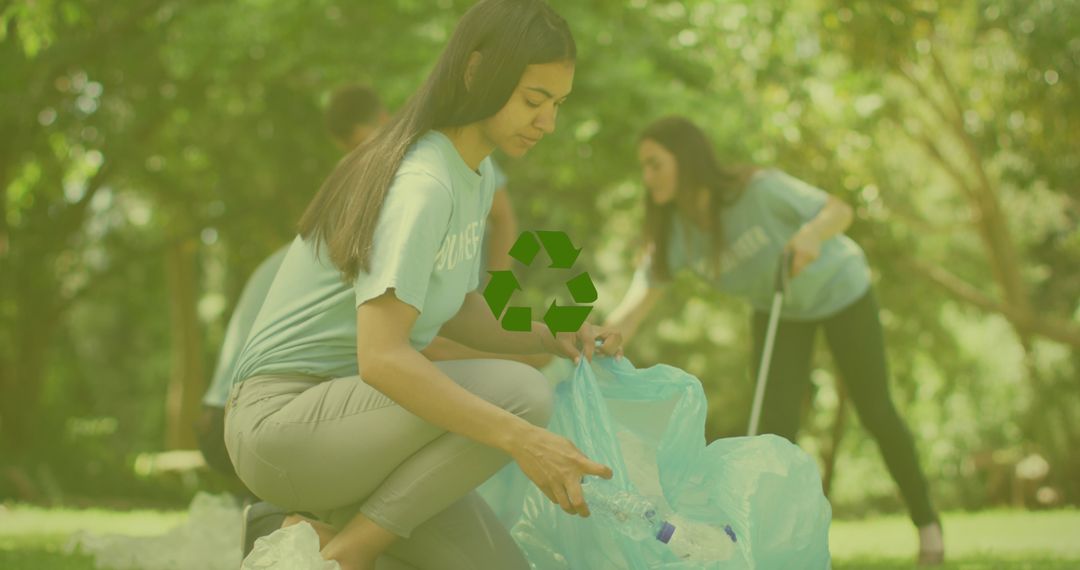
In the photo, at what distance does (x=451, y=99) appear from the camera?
108 inches

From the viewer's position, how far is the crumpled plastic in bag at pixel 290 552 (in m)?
2.70

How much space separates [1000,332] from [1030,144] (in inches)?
331

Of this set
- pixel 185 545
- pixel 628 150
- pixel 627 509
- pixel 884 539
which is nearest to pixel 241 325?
pixel 185 545

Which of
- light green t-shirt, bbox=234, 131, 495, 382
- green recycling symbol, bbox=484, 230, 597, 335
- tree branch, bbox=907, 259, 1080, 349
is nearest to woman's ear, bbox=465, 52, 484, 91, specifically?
light green t-shirt, bbox=234, 131, 495, 382

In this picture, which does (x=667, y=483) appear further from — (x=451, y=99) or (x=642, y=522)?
(x=451, y=99)

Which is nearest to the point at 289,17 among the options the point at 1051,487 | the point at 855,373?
the point at 855,373

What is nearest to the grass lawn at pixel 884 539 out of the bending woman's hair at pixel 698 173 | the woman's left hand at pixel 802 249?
the woman's left hand at pixel 802 249

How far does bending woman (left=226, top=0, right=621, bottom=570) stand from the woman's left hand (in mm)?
1712

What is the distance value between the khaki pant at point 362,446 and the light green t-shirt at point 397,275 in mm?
67

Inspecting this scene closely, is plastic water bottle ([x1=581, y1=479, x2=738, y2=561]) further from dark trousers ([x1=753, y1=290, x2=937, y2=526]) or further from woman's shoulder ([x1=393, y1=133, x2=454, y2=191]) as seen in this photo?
dark trousers ([x1=753, y1=290, x2=937, y2=526])

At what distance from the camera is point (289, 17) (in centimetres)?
904

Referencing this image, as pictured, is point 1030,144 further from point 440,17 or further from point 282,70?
point 282,70

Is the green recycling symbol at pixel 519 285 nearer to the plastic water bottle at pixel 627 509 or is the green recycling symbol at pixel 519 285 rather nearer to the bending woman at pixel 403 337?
the bending woman at pixel 403 337

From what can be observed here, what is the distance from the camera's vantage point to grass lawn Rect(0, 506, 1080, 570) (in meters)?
4.63
